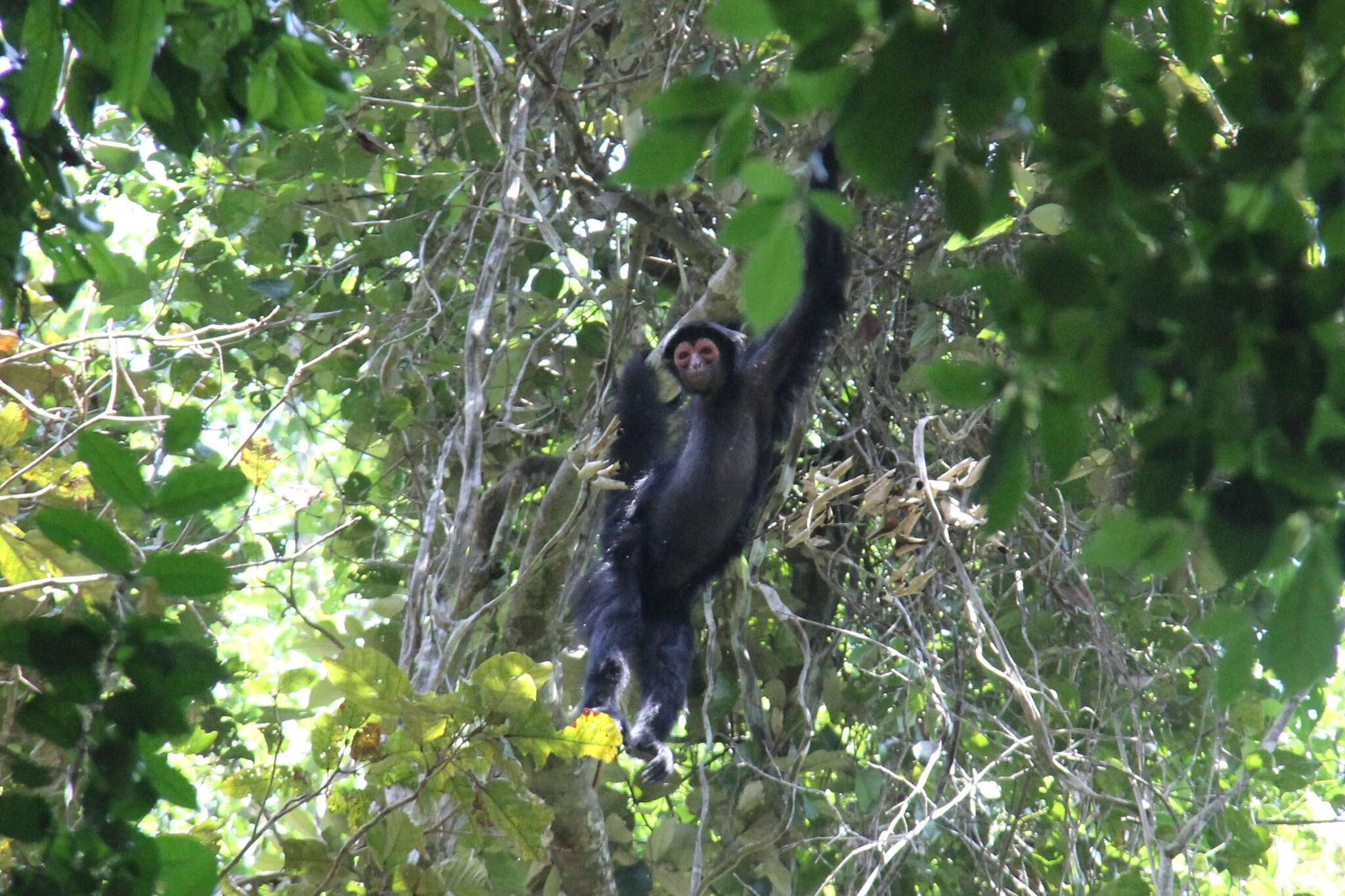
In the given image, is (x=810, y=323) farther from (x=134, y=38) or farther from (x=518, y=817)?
(x=134, y=38)

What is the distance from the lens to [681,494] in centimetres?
666

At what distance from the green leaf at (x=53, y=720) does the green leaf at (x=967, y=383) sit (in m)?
1.21

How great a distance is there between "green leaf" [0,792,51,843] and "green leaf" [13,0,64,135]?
1055 millimetres

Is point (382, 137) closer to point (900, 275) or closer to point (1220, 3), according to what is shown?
point (900, 275)

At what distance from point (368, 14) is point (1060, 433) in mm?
1285

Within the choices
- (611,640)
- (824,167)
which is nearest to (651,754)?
(611,640)

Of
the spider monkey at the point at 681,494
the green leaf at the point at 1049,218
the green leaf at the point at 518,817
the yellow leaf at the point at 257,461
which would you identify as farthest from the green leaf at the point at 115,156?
the green leaf at the point at 1049,218

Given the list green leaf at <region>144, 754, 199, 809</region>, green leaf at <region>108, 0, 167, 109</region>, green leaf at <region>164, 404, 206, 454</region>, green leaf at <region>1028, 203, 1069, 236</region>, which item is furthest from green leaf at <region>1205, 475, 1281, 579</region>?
green leaf at <region>1028, 203, 1069, 236</region>

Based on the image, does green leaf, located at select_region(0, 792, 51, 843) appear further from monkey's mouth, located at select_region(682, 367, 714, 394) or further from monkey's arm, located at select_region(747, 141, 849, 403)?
monkey's mouth, located at select_region(682, 367, 714, 394)

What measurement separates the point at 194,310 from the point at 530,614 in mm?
2720

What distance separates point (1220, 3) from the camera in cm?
393

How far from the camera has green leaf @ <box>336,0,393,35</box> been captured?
200cm

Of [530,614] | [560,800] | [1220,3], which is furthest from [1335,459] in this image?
[530,614]

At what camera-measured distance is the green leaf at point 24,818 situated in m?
1.64
